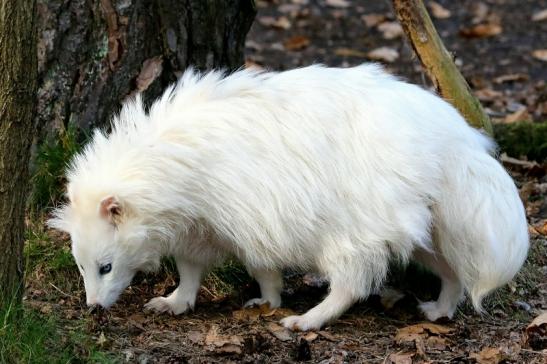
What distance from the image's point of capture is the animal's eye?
4.50 meters

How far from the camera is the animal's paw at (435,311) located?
16.0 feet

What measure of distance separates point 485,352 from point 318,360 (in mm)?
744

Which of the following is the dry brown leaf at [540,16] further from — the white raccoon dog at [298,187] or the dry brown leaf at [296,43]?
the white raccoon dog at [298,187]

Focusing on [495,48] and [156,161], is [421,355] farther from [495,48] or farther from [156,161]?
[495,48]

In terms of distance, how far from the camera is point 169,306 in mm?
4828

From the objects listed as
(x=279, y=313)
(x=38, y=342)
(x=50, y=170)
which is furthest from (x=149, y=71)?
(x=38, y=342)

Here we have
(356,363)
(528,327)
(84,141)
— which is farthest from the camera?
(84,141)

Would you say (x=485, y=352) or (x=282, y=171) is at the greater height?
(x=282, y=171)

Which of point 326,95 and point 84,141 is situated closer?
point 326,95

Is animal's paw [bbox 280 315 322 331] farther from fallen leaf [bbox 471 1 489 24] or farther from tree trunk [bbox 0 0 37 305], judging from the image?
fallen leaf [bbox 471 1 489 24]

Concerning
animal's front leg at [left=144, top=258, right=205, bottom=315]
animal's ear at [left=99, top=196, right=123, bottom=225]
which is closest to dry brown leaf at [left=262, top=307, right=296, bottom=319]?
animal's front leg at [left=144, top=258, right=205, bottom=315]

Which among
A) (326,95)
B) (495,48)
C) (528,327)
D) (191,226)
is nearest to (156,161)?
(191,226)

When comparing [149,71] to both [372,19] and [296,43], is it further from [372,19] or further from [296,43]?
[372,19]

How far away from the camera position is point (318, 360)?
430cm
